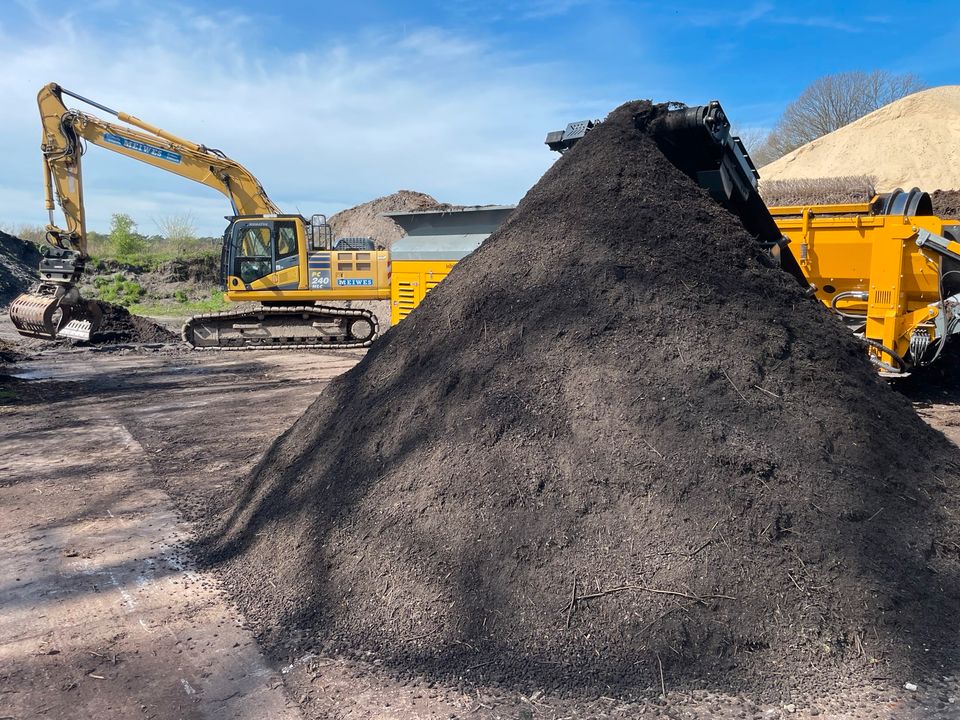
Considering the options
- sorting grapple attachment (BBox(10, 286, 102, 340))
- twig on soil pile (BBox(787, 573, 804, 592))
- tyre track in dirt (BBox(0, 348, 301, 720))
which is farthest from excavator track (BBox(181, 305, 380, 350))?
twig on soil pile (BBox(787, 573, 804, 592))

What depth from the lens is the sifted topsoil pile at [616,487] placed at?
8.96ft

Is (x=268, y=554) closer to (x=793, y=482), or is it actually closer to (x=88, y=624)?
(x=88, y=624)

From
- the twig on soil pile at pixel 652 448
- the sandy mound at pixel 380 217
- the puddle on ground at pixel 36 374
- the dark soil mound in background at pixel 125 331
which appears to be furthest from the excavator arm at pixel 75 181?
the twig on soil pile at pixel 652 448

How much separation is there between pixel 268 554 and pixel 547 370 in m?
1.73

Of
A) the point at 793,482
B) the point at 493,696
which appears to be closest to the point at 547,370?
the point at 793,482

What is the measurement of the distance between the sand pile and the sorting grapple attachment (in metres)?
26.4

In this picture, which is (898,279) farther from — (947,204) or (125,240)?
(125,240)

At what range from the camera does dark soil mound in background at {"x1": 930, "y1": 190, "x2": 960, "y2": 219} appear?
14.1 metres

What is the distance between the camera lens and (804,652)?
2662mm

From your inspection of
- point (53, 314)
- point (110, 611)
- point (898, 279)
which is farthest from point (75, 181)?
point (898, 279)

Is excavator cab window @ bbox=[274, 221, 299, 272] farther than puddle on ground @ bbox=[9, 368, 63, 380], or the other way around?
excavator cab window @ bbox=[274, 221, 299, 272]

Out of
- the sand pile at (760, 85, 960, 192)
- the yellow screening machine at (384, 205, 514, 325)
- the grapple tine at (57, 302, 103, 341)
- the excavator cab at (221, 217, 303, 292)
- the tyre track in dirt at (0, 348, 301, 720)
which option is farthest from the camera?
the sand pile at (760, 85, 960, 192)

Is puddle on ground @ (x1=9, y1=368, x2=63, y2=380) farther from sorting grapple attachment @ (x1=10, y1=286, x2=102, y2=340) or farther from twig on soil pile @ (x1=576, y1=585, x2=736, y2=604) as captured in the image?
twig on soil pile @ (x1=576, y1=585, x2=736, y2=604)

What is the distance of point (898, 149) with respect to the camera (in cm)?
2938
